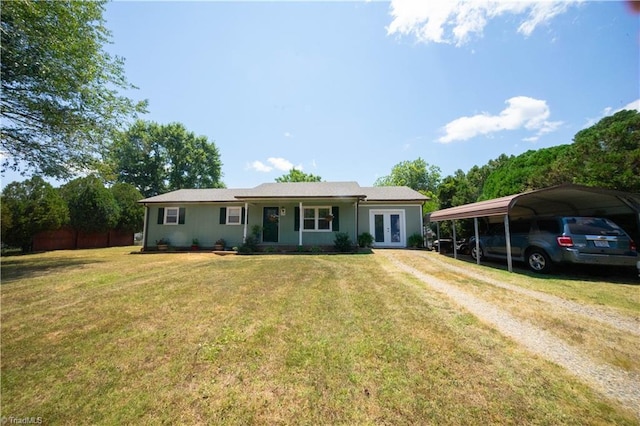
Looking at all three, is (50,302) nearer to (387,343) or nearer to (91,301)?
(91,301)

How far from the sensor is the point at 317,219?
13.6 meters

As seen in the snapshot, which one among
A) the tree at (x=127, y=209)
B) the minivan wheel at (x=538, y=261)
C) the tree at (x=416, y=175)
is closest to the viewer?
the minivan wheel at (x=538, y=261)

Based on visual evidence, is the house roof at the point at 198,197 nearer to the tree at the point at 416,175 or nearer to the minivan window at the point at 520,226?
the minivan window at the point at 520,226

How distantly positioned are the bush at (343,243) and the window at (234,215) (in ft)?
20.4

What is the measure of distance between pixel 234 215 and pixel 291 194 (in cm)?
406

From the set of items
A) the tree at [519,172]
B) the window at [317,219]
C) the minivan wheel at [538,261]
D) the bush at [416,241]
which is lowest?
the minivan wheel at [538,261]

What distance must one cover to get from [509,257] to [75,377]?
998 cm

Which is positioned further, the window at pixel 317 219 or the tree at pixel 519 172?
the tree at pixel 519 172

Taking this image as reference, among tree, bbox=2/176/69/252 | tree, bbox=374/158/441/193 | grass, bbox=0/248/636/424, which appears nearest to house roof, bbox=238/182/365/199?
grass, bbox=0/248/636/424

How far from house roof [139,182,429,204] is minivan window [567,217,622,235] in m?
7.42

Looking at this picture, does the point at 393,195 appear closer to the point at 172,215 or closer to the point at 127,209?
the point at 172,215

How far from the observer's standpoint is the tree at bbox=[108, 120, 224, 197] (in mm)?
31766

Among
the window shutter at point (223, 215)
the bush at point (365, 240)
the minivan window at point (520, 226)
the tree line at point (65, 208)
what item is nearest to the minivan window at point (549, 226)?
the minivan window at point (520, 226)

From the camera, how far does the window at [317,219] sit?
13516mm
